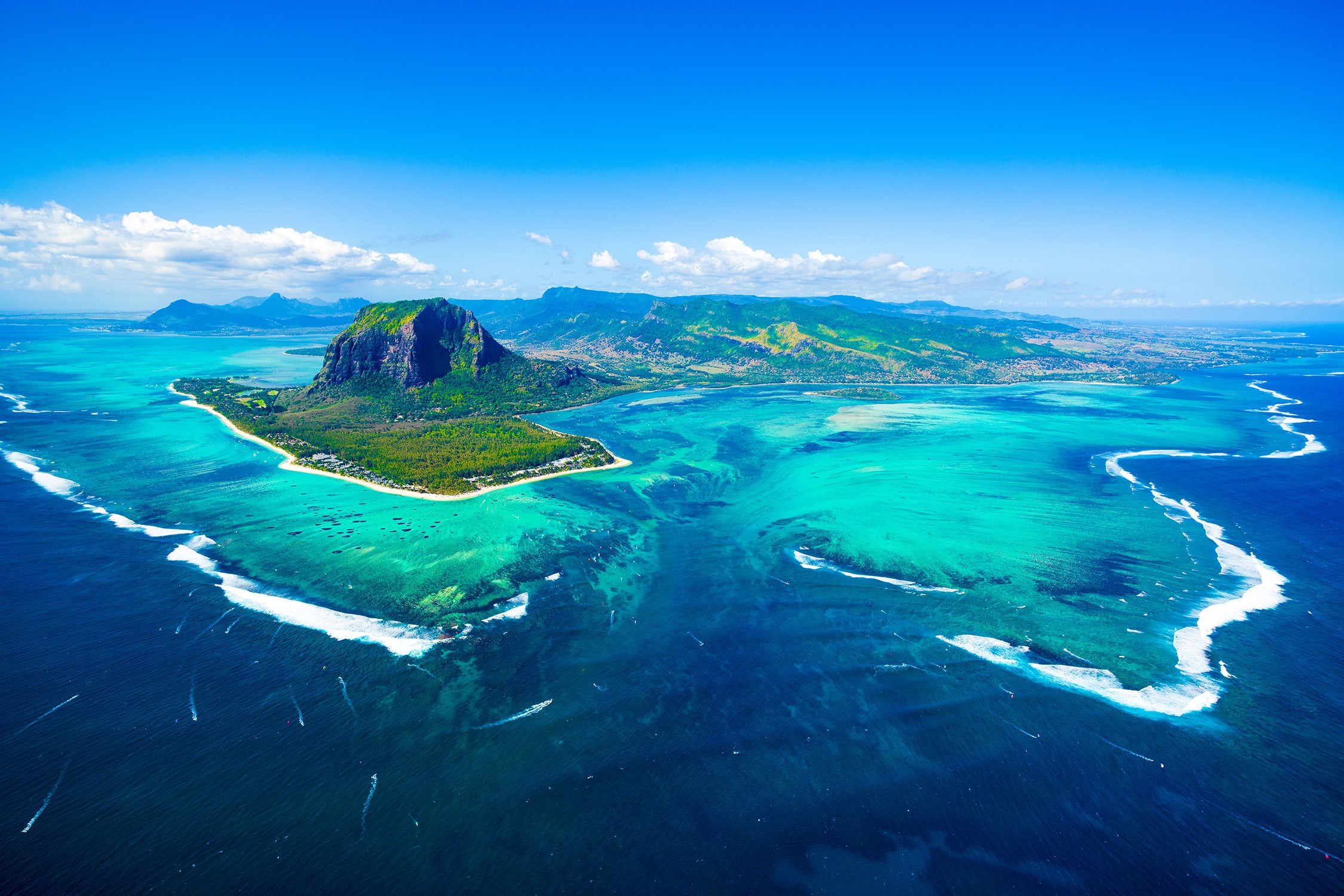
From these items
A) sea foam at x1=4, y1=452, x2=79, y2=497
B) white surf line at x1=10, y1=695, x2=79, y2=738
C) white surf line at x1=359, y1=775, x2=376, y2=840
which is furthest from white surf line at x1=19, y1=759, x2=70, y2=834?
sea foam at x1=4, y1=452, x2=79, y2=497

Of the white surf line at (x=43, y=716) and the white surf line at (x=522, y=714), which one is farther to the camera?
the white surf line at (x=522, y=714)

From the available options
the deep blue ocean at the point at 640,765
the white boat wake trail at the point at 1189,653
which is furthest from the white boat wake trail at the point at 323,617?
the white boat wake trail at the point at 1189,653

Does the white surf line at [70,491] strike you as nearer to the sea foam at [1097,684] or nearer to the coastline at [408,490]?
the coastline at [408,490]

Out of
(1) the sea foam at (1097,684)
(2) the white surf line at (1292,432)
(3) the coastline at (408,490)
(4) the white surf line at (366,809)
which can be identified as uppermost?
(2) the white surf line at (1292,432)

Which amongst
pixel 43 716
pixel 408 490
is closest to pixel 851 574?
pixel 43 716

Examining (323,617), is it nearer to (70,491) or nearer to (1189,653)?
(70,491)
